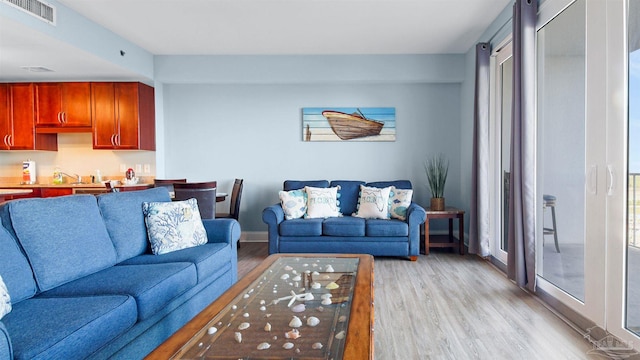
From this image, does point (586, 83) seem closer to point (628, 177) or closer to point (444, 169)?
point (628, 177)

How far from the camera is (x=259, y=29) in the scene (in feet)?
14.5

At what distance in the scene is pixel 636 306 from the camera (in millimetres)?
2146

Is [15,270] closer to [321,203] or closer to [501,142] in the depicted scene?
[321,203]

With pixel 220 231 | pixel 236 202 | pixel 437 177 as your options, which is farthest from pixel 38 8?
pixel 437 177

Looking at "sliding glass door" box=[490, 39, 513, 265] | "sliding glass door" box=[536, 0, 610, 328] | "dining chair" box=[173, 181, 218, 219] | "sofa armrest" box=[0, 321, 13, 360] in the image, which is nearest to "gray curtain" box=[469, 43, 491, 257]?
"sliding glass door" box=[490, 39, 513, 265]

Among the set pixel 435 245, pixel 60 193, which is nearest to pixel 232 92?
pixel 60 193

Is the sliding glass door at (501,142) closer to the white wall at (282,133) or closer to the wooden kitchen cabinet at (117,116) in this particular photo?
the white wall at (282,133)

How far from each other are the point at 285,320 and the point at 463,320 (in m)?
1.59

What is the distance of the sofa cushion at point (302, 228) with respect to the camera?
4.54 meters

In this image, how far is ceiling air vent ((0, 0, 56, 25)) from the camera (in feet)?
10.7

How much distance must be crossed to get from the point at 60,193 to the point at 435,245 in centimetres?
503

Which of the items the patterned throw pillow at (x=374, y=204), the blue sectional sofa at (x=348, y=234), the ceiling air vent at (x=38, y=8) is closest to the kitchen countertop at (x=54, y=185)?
the blue sectional sofa at (x=348, y=234)

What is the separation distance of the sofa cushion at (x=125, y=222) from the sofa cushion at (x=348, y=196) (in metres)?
2.63

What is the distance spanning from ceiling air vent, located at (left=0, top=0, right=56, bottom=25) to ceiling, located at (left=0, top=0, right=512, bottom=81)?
0.16 metres
